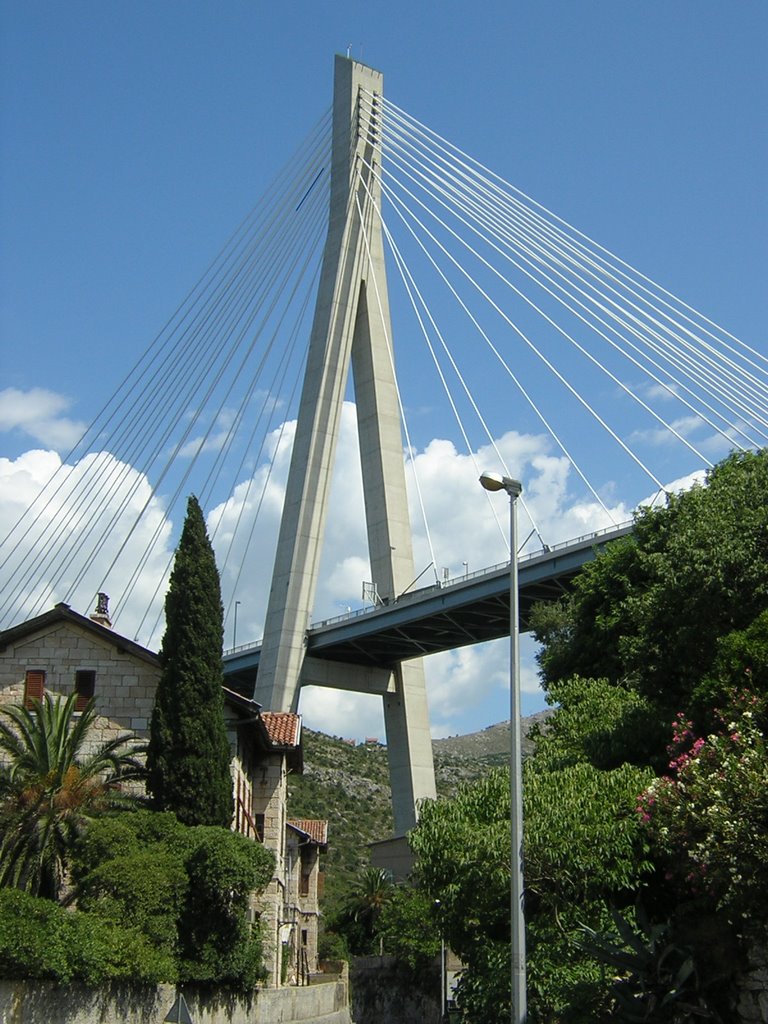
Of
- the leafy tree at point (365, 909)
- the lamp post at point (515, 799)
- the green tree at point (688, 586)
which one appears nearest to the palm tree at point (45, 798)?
the lamp post at point (515, 799)

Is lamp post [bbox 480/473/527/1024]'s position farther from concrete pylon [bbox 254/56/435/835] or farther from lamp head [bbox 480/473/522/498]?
concrete pylon [bbox 254/56/435/835]

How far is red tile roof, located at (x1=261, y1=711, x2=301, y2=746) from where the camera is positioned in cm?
3064

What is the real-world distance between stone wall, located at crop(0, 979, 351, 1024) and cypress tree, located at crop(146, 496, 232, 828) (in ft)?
11.1

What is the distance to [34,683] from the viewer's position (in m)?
26.8

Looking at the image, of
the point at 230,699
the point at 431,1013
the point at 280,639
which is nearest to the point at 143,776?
the point at 230,699

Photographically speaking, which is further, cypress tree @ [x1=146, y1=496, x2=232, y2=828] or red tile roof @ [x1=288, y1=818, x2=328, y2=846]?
red tile roof @ [x1=288, y1=818, x2=328, y2=846]

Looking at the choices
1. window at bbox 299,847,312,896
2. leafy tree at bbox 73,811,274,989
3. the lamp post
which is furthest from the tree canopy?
window at bbox 299,847,312,896

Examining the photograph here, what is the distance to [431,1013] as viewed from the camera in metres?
37.5

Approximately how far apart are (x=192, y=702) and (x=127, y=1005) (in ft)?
19.9

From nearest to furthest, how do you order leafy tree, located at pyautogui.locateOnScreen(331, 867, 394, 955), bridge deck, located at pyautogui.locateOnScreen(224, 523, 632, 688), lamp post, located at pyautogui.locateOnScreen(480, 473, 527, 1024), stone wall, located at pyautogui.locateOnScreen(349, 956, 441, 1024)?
lamp post, located at pyautogui.locateOnScreen(480, 473, 527, 1024) → stone wall, located at pyautogui.locateOnScreen(349, 956, 441, 1024) → bridge deck, located at pyautogui.locateOnScreen(224, 523, 632, 688) → leafy tree, located at pyautogui.locateOnScreen(331, 867, 394, 955)

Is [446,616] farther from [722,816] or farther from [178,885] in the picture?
[722,816]

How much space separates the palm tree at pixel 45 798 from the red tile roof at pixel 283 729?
23.3 ft

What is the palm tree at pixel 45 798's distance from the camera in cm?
2150

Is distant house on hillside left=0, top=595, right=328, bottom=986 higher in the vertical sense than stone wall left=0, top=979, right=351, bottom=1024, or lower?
higher
